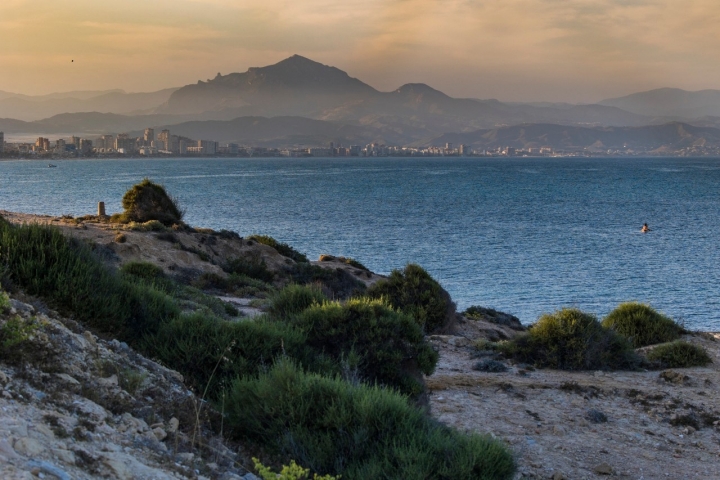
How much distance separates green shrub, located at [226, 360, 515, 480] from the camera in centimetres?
584

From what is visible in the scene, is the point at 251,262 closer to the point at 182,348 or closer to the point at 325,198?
the point at 182,348

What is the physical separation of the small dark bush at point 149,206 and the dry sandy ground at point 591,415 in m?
23.2

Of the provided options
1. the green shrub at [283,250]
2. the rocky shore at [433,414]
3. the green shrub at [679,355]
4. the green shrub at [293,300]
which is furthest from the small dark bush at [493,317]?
the green shrub at [293,300]

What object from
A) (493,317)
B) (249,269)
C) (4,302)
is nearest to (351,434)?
(4,302)

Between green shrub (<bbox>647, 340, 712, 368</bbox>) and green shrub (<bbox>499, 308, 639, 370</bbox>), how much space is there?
679 mm

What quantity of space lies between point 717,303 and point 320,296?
24.8 metres

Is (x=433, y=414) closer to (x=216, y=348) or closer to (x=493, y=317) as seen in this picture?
(x=216, y=348)

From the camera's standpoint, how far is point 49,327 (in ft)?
20.3

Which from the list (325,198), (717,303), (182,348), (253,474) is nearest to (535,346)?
(182,348)

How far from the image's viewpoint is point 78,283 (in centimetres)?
762

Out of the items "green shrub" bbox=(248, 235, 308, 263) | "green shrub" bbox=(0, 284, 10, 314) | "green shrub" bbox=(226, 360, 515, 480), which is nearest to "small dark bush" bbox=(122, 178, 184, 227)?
"green shrub" bbox=(248, 235, 308, 263)

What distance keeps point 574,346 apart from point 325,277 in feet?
45.7

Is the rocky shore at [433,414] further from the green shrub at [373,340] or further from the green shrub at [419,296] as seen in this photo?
the green shrub at [419,296]

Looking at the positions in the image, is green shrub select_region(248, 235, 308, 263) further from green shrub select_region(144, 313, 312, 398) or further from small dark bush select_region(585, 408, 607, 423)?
green shrub select_region(144, 313, 312, 398)
